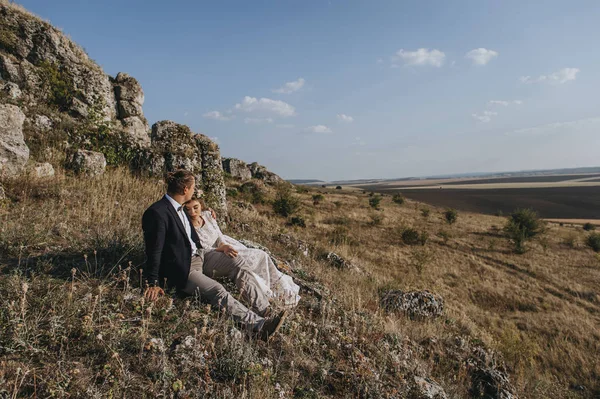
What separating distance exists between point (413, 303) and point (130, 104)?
19.3 meters

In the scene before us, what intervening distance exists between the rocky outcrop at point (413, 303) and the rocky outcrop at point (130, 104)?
51.2 ft

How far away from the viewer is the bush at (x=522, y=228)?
2130 centimetres

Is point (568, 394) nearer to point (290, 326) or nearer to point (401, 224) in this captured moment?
point (290, 326)

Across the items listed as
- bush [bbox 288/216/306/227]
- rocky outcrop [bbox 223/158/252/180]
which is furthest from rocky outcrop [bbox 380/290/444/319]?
rocky outcrop [bbox 223/158/252/180]

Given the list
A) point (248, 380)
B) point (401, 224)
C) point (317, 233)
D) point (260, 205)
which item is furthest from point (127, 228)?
point (401, 224)

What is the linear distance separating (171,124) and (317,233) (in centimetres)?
1217

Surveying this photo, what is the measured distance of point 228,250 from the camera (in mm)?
4125

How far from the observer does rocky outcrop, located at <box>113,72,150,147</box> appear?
1667cm

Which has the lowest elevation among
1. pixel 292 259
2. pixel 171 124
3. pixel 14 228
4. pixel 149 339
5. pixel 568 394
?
pixel 568 394

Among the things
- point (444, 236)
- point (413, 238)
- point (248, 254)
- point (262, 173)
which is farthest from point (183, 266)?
point (262, 173)

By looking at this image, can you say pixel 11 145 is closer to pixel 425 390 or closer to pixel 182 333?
pixel 182 333

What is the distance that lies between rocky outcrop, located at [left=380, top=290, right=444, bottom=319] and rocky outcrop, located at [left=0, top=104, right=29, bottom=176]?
9346 mm

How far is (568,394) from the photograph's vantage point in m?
6.26

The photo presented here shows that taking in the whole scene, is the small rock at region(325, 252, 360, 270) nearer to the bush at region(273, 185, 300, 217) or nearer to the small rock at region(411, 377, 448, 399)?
the small rock at region(411, 377, 448, 399)
